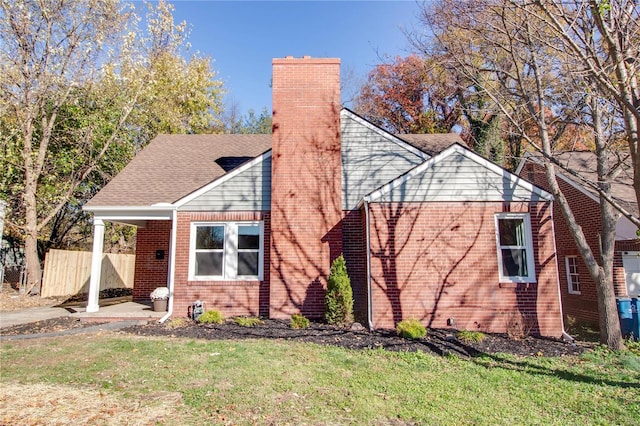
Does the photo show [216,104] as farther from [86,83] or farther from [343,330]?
[343,330]

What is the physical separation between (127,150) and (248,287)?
597 inches

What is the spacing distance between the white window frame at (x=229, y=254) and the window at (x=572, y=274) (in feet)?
32.9

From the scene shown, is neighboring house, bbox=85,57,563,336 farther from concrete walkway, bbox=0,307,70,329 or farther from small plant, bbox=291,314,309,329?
concrete walkway, bbox=0,307,70,329

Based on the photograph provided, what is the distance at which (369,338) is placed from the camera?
8039 mm

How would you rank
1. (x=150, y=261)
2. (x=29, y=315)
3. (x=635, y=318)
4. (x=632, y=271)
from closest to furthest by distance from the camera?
(x=635, y=318), (x=632, y=271), (x=29, y=315), (x=150, y=261)

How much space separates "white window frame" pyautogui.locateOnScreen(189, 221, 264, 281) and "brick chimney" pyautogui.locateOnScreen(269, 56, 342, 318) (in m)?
0.69

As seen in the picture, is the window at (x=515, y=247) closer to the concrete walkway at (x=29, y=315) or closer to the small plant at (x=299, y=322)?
the small plant at (x=299, y=322)

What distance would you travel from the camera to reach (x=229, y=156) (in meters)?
14.2

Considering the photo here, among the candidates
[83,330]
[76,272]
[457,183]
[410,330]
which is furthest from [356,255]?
[76,272]

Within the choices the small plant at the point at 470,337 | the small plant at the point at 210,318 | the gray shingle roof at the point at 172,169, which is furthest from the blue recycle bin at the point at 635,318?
the gray shingle roof at the point at 172,169

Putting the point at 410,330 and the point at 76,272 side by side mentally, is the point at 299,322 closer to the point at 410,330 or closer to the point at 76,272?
the point at 410,330

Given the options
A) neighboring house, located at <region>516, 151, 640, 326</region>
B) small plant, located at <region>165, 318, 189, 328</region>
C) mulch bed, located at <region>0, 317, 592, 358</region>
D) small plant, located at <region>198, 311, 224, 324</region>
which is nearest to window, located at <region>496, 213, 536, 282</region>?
mulch bed, located at <region>0, 317, 592, 358</region>

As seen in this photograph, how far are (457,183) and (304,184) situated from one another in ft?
13.1

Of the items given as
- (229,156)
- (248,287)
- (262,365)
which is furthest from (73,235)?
(262,365)
